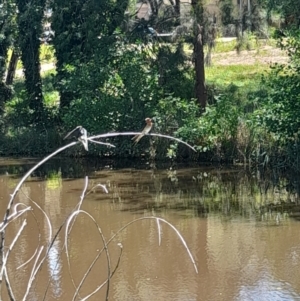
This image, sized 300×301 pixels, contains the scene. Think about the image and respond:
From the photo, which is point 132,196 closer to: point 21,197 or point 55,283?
point 21,197

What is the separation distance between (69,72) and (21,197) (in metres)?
6.08

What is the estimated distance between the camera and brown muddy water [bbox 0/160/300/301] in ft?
21.9

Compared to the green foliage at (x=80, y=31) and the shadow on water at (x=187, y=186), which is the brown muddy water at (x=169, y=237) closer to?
the shadow on water at (x=187, y=186)

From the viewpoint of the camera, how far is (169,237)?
8.66 meters

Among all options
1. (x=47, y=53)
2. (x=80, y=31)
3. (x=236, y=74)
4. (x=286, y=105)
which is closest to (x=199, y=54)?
(x=286, y=105)

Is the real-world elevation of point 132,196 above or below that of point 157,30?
below

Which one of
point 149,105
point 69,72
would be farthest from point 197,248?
point 69,72

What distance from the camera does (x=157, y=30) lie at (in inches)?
640

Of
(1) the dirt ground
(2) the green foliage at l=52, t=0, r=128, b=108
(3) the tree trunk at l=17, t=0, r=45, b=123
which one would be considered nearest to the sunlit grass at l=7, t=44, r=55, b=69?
(3) the tree trunk at l=17, t=0, r=45, b=123

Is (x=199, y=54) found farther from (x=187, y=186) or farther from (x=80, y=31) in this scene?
(x=187, y=186)

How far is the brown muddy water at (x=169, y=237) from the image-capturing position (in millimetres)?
6664

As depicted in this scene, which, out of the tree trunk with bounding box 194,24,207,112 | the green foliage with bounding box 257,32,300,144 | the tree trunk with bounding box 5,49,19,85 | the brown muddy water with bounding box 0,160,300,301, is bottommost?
the brown muddy water with bounding box 0,160,300,301

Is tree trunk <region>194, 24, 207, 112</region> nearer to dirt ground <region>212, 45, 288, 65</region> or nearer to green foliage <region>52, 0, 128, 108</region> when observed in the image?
green foliage <region>52, 0, 128, 108</region>

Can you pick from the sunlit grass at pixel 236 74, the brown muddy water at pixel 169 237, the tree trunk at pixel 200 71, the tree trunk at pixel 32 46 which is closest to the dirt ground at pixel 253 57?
the sunlit grass at pixel 236 74
